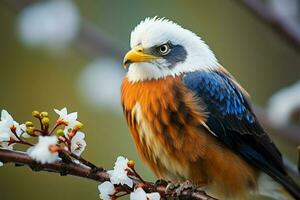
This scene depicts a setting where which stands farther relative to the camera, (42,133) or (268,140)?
(268,140)

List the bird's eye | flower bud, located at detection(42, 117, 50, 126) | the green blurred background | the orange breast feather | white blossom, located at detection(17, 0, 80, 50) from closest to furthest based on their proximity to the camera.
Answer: flower bud, located at detection(42, 117, 50, 126) → the orange breast feather → the bird's eye → white blossom, located at detection(17, 0, 80, 50) → the green blurred background

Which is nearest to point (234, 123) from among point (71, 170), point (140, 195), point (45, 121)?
point (140, 195)

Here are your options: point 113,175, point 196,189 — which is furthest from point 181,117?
point 113,175

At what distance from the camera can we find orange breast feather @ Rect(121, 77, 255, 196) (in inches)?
202

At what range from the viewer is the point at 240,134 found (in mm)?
5453

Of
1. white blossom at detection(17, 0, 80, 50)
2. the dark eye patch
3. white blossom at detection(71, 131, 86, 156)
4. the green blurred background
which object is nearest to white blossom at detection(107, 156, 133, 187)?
white blossom at detection(71, 131, 86, 156)

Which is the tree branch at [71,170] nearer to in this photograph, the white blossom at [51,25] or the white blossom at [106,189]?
the white blossom at [106,189]

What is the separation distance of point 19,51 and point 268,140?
5.93 m

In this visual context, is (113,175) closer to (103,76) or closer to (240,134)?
(240,134)

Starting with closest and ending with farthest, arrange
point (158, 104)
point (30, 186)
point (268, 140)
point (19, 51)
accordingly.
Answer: point (158, 104) → point (268, 140) → point (30, 186) → point (19, 51)

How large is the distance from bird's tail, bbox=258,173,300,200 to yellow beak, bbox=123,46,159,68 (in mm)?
1154

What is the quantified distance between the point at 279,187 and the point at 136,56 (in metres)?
1.44

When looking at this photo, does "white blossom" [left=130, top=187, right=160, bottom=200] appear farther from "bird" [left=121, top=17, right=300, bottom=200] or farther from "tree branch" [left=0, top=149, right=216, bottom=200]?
"bird" [left=121, top=17, right=300, bottom=200]

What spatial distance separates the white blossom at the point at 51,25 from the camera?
716 centimetres
